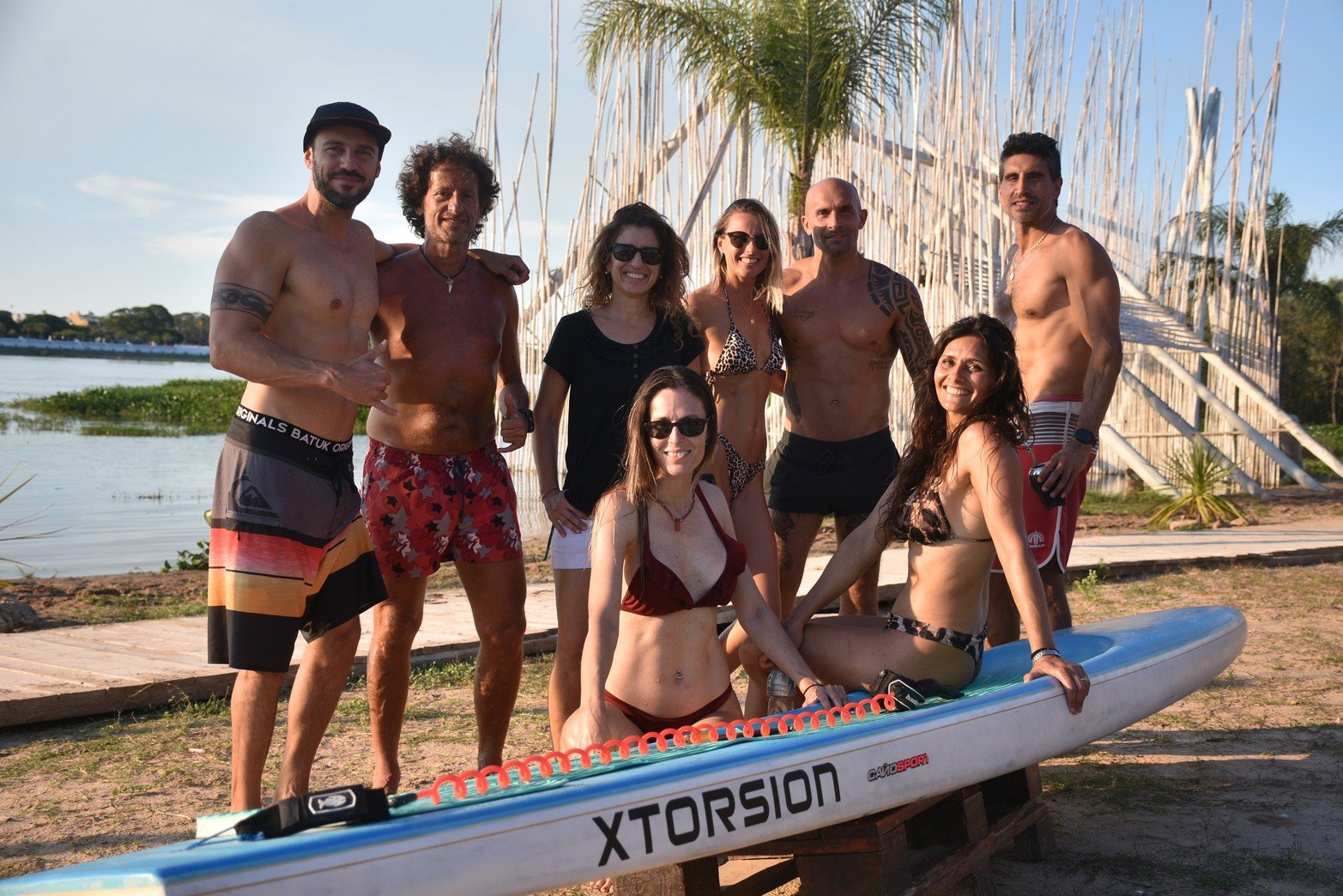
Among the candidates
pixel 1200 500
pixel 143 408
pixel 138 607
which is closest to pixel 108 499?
pixel 138 607

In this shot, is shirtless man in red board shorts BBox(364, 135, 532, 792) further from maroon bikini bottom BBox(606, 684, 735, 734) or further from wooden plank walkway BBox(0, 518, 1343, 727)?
wooden plank walkway BBox(0, 518, 1343, 727)

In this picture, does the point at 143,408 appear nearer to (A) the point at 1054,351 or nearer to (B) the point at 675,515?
(A) the point at 1054,351

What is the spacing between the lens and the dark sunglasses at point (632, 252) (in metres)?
3.65

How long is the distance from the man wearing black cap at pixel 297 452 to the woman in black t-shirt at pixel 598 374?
23.9 inches

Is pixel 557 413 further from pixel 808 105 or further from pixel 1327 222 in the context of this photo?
pixel 1327 222

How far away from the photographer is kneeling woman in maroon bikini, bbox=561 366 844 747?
2.92 m

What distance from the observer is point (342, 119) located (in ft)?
10.8

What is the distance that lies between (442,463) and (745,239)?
4.31 feet

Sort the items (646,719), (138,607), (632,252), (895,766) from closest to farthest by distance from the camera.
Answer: (895,766)
(646,719)
(632,252)
(138,607)

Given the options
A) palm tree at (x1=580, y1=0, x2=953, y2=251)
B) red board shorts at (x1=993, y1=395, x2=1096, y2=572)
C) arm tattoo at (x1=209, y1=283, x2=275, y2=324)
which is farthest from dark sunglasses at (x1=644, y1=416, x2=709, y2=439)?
palm tree at (x1=580, y1=0, x2=953, y2=251)

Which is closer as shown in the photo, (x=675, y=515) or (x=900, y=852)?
(x=900, y=852)

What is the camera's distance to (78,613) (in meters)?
7.31

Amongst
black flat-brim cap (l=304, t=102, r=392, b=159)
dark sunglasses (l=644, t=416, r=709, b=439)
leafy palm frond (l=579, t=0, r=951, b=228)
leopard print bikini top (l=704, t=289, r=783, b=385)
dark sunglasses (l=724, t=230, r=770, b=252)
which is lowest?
dark sunglasses (l=644, t=416, r=709, b=439)

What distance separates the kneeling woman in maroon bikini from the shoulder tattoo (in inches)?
62.4
